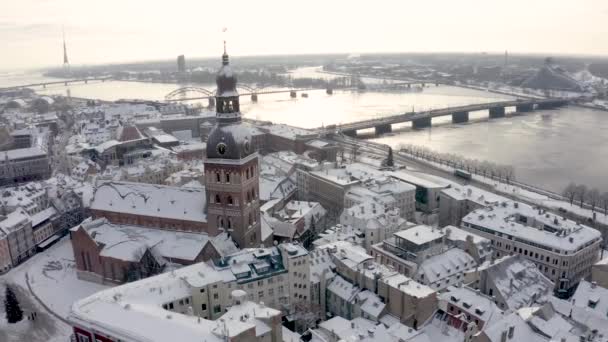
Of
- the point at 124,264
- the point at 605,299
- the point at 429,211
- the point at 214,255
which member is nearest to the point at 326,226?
the point at 429,211

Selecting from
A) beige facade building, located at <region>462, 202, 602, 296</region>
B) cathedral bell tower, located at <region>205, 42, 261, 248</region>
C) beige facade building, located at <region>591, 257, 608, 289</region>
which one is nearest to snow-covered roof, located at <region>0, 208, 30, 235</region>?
cathedral bell tower, located at <region>205, 42, 261, 248</region>

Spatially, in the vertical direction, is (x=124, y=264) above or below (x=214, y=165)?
below

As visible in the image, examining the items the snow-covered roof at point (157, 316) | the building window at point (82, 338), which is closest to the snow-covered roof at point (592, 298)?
the snow-covered roof at point (157, 316)

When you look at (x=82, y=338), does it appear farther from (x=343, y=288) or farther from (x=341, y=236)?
(x=341, y=236)

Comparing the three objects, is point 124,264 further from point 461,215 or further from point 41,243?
point 461,215

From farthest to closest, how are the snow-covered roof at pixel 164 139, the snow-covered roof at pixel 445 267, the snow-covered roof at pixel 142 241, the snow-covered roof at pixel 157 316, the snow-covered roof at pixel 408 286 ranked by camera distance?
1. the snow-covered roof at pixel 164 139
2. the snow-covered roof at pixel 142 241
3. the snow-covered roof at pixel 445 267
4. the snow-covered roof at pixel 408 286
5. the snow-covered roof at pixel 157 316

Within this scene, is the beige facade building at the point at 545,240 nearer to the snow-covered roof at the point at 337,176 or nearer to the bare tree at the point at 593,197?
the snow-covered roof at the point at 337,176

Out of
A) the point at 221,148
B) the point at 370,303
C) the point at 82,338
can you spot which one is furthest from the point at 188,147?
the point at 82,338
